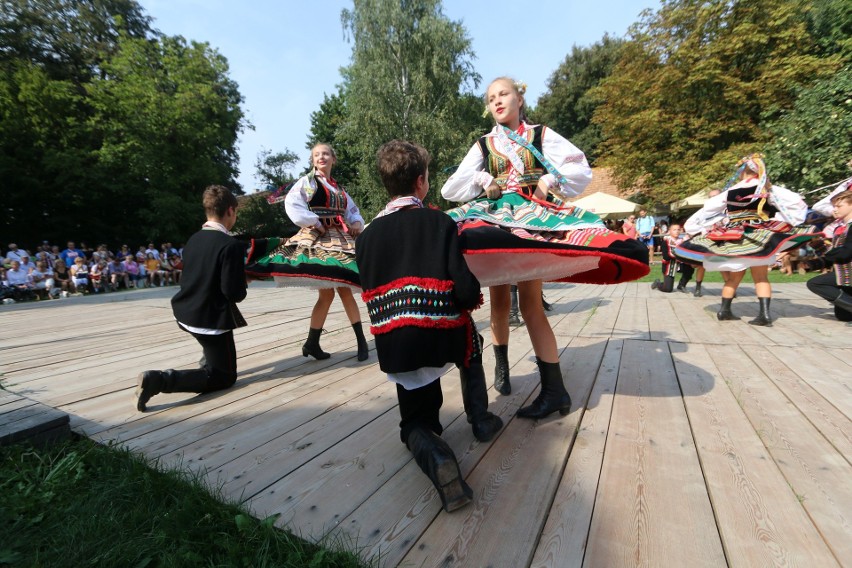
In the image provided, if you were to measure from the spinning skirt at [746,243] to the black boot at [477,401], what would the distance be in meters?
4.02

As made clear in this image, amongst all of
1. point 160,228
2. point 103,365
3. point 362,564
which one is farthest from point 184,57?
point 362,564

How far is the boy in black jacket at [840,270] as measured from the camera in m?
4.29

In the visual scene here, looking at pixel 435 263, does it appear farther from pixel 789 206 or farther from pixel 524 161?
pixel 789 206

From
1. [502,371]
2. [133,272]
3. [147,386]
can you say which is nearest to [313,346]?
[147,386]

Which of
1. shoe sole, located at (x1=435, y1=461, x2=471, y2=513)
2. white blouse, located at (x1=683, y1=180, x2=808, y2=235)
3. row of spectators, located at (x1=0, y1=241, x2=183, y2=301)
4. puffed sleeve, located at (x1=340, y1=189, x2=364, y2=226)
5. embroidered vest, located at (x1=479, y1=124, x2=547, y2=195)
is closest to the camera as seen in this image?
shoe sole, located at (x1=435, y1=461, x2=471, y2=513)

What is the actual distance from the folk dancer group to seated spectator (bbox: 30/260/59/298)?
14044 millimetres

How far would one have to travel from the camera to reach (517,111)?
8.42ft

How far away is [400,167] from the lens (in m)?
1.88

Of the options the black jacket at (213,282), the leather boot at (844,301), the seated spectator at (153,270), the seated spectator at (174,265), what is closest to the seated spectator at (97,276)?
the seated spectator at (153,270)

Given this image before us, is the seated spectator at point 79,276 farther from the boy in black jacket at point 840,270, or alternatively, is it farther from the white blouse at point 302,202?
the boy in black jacket at point 840,270

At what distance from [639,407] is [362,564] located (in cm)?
185

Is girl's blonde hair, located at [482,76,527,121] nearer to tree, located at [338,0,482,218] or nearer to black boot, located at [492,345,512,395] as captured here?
black boot, located at [492,345,512,395]

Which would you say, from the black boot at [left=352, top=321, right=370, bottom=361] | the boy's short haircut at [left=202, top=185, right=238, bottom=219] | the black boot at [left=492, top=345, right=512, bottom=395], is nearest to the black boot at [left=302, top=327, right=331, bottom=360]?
the black boot at [left=352, top=321, right=370, bottom=361]

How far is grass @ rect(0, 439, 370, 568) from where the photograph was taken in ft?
4.63
